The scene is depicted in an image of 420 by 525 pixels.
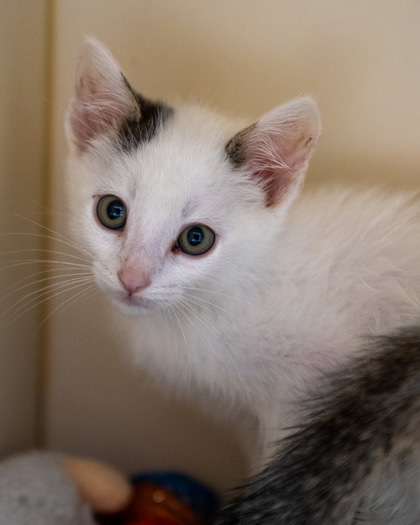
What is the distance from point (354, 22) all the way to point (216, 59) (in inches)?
12.6

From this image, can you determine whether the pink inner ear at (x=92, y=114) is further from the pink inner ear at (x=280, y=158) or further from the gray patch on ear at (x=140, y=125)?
the pink inner ear at (x=280, y=158)

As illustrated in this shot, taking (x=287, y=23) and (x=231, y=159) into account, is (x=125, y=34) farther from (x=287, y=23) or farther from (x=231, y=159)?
(x=231, y=159)

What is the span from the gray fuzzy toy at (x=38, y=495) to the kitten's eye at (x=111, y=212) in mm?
525

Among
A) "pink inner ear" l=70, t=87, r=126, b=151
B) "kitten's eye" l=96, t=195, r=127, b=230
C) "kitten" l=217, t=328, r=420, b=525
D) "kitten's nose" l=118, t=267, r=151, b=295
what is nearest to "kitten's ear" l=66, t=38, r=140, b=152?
"pink inner ear" l=70, t=87, r=126, b=151

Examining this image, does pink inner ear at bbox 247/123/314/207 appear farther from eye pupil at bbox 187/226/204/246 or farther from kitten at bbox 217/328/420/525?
kitten at bbox 217/328/420/525

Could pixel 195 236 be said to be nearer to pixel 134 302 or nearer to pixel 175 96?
pixel 134 302

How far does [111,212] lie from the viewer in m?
1.05

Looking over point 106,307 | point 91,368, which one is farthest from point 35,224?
point 91,368

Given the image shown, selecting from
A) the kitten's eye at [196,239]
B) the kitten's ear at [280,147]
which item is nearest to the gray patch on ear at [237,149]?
the kitten's ear at [280,147]

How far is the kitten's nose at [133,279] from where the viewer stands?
0.94 meters

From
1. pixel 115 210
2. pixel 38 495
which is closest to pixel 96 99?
pixel 115 210

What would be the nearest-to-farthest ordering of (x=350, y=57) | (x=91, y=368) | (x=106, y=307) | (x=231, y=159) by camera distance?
1. (x=231, y=159)
2. (x=350, y=57)
3. (x=106, y=307)
4. (x=91, y=368)

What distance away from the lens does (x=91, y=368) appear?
153 cm

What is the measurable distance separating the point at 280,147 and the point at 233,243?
193 mm
